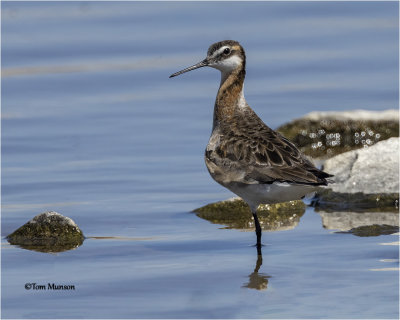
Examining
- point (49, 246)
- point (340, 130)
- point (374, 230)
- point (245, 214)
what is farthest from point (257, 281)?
point (340, 130)

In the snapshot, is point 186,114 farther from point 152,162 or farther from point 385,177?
point 385,177

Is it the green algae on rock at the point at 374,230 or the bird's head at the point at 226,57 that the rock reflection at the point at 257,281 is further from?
the bird's head at the point at 226,57

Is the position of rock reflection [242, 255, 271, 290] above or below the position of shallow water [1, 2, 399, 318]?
below

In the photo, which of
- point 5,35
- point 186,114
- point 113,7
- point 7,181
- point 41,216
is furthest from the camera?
point 113,7

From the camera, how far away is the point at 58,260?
32.9 ft

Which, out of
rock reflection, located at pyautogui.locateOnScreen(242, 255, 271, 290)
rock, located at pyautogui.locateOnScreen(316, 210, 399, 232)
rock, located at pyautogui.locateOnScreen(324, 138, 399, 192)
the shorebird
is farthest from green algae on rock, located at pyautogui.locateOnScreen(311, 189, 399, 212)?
rock reflection, located at pyautogui.locateOnScreen(242, 255, 271, 290)

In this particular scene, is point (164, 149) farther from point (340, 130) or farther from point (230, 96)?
point (230, 96)

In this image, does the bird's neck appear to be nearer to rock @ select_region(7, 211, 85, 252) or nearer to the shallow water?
the shallow water

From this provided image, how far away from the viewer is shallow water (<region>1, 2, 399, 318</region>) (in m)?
8.95

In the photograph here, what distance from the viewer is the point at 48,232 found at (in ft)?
34.9

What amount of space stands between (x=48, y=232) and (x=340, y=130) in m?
6.28

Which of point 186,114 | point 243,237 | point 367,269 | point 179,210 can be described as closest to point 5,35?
point 186,114

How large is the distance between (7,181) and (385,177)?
4.61m

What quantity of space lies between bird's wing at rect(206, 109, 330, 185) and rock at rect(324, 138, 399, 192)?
1675 millimetres
